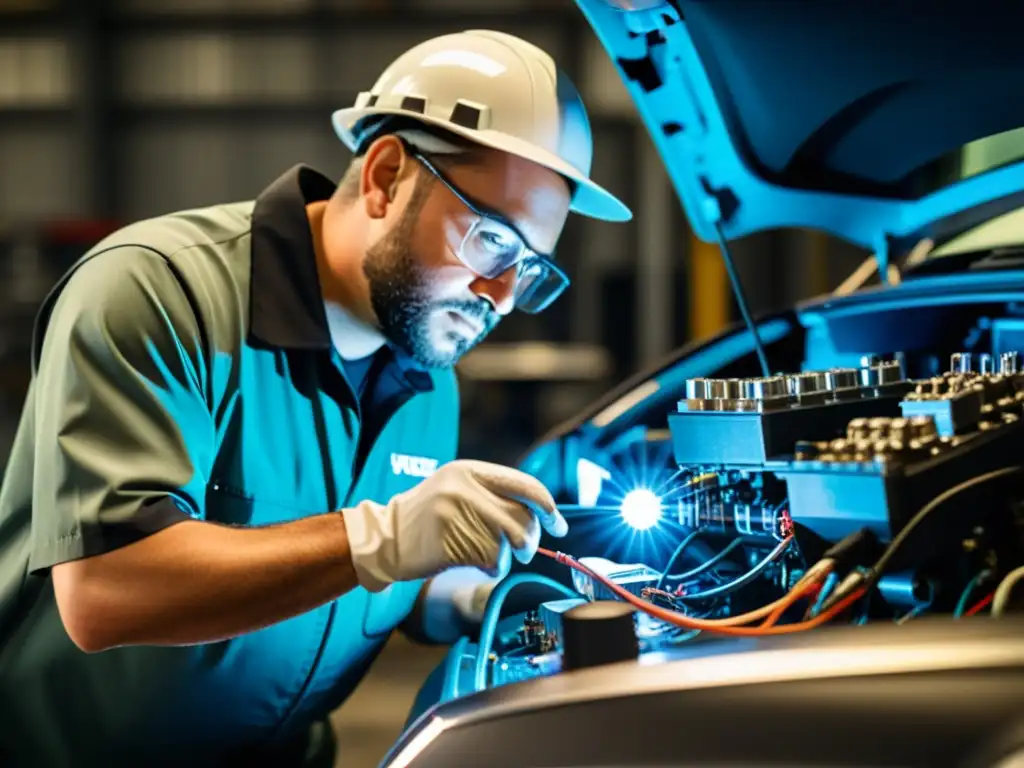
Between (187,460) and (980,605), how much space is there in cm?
89

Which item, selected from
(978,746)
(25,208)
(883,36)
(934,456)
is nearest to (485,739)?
(978,746)

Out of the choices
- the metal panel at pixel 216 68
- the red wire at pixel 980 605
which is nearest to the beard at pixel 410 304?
the red wire at pixel 980 605

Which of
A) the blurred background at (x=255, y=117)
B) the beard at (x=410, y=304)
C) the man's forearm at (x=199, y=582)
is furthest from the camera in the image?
the blurred background at (x=255, y=117)

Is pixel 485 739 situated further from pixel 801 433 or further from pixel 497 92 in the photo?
pixel 497 92

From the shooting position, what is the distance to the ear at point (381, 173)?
4.70 feet

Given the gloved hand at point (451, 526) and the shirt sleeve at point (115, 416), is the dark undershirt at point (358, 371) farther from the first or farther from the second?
the gloved hand at point (451, 526)

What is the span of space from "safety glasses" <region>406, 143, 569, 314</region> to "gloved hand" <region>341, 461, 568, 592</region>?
0.33 m

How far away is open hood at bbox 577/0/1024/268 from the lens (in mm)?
1339

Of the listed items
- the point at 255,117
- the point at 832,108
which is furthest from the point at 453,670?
the point at 255,117

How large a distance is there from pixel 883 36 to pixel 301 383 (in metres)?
0.91

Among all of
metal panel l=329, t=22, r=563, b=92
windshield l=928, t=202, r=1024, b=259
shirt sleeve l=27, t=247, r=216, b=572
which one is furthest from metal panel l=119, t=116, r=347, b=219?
shirt sleeve l=27, t=247, r=216, b=572

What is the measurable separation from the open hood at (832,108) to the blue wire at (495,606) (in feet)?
2.39

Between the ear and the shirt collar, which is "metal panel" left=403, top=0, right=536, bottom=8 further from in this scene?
the ear

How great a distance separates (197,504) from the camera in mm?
1223
